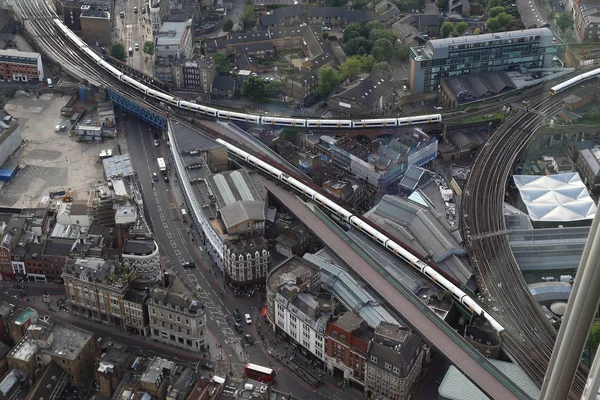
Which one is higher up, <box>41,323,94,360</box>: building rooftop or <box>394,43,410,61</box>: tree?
<box>394,43,410,61</box>: tree

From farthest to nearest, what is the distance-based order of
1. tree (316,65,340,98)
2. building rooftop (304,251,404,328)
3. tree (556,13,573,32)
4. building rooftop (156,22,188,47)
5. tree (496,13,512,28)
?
1. tree (496,13,512,28)
2. tree (556,13,573,32)
3. building rooftop (156,22,188,47)
4. tree (316,65,340,98)
5. building rooftop (304,251,404,328)

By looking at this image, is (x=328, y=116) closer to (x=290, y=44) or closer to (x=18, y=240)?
(x=290, y=44)

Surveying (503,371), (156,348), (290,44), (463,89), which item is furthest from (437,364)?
(290,44)

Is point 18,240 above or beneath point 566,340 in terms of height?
beneath

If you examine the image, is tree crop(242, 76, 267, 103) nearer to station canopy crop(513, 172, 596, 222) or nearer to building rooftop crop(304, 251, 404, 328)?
station canopy crop(513, 172, 596, 222)

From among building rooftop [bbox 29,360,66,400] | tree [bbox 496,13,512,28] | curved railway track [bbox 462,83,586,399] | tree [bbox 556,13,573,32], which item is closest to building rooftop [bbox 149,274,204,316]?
building rooftop [bbox 29,360,66,400]
